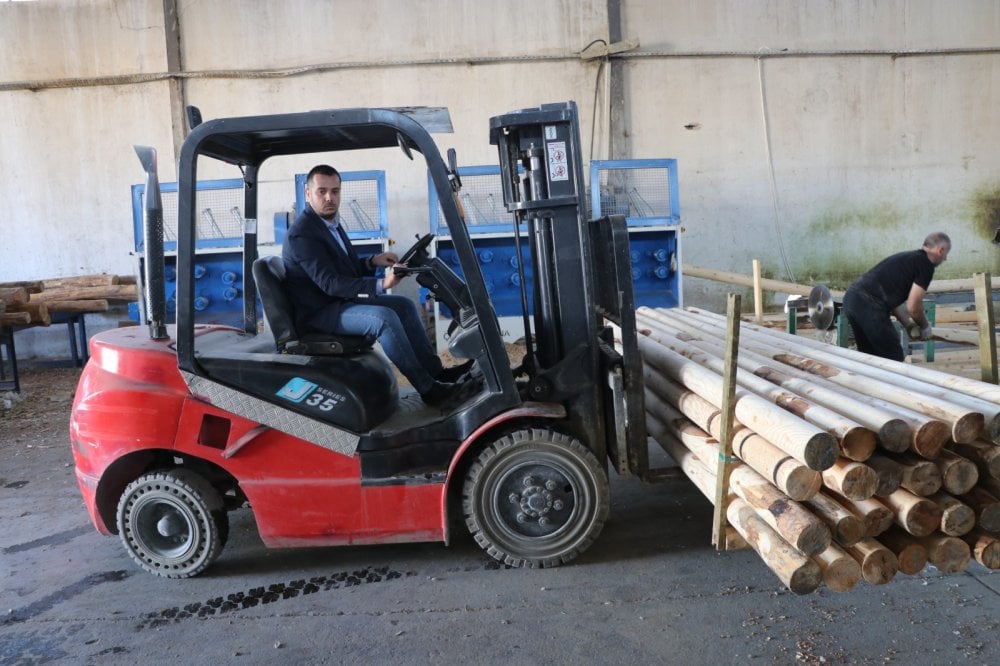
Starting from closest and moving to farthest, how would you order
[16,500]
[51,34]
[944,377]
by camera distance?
1. [944,377]
2. [16,500]
3. [51,34]

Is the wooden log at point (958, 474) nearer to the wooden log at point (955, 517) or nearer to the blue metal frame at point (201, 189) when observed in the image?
the wooden log at point (955, 517)

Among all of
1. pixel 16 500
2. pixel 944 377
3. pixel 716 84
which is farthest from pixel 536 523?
pixel 716 84

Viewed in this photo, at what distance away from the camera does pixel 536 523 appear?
3.99m

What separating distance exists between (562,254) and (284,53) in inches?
409

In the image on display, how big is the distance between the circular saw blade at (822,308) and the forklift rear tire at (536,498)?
439cm

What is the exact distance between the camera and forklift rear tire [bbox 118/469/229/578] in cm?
401

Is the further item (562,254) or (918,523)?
(562,254)

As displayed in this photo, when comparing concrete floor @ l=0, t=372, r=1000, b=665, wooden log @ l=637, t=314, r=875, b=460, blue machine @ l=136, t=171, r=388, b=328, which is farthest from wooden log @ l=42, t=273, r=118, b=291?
wooden log @ l=637, t=314, r=875, b=460

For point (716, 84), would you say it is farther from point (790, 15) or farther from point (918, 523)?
point (918, 523)

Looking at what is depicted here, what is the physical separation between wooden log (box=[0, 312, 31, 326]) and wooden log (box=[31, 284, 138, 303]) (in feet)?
3.78

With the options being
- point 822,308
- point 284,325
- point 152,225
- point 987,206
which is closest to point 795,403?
point 284,325

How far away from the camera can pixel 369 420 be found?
3977mm

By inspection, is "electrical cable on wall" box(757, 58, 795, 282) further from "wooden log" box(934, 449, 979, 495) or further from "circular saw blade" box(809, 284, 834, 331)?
"wooden log" box(934, 449, 979, 495)

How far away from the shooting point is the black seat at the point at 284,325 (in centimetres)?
386
